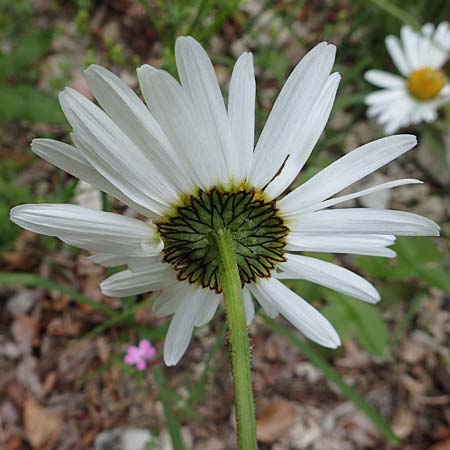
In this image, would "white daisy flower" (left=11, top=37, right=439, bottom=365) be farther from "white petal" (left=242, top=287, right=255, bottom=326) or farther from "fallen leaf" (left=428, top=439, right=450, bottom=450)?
"fallen leaf" (left=428, top=439, right=450, bottom=450)

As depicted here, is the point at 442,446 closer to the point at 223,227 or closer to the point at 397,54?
the point at 397,54

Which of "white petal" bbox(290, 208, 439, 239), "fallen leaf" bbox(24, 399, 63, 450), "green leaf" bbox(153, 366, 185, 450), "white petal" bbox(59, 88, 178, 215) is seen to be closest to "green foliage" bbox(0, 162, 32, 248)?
"fallen leaf" bbox(24, 399, 63, 450)

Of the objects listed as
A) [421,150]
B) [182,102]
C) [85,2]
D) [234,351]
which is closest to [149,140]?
[182,102]

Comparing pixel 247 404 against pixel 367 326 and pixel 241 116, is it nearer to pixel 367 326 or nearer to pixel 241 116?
pixel 241 116

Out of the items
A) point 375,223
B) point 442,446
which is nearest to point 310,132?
point 375,223

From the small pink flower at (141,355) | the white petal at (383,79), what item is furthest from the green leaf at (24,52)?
the white petal at (383,79)

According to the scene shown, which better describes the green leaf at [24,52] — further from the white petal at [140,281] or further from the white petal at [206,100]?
the white petal at [206,100]

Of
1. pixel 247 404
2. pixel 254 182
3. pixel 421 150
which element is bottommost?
pixel 247 404
